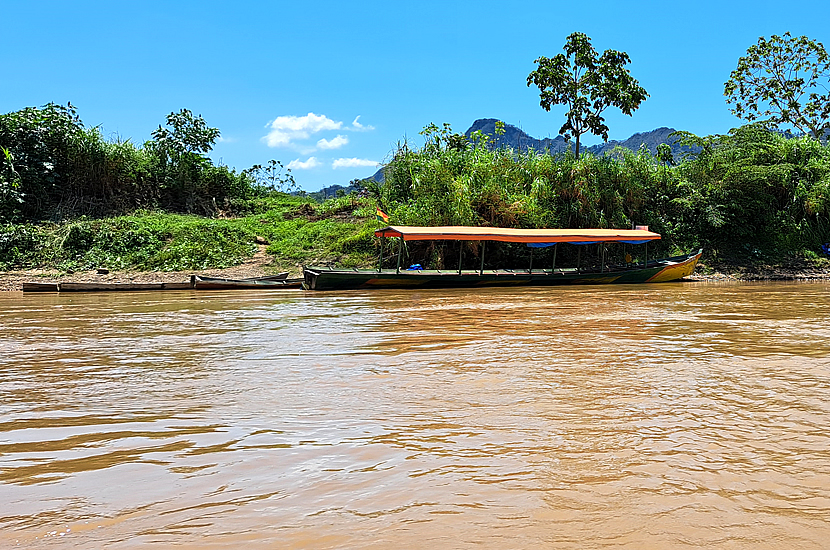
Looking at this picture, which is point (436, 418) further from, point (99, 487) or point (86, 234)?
point (86, 234)

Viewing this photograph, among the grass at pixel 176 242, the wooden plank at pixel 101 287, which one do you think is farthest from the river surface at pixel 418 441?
the grass at pixel 176 242

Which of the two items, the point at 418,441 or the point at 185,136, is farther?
the point at 185,136

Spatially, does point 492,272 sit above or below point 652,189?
below

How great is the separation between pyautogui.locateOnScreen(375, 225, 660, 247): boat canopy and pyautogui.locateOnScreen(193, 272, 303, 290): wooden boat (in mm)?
2483

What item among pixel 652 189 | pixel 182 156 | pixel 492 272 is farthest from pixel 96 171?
pixel 652 189

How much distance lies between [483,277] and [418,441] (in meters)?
11.8

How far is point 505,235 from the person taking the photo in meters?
14.6

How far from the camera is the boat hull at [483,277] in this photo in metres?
14.0

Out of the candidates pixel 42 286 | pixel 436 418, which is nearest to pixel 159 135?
pixel 42 286

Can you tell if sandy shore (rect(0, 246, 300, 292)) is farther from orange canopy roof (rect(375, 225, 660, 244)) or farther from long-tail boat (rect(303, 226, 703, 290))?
orange canopy roof (rect(375, 225, 660, 244))

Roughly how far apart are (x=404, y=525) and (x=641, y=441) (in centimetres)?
144

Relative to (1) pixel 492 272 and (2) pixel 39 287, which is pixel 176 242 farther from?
(1) pixel 492 272

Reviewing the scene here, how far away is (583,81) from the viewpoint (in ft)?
65.4

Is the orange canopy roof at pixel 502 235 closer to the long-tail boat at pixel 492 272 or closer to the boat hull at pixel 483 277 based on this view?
the long-tail boat at pixel 492 272
